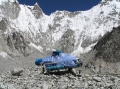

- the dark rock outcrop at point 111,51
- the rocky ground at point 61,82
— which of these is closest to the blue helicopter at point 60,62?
the rocky ground at point 61,82

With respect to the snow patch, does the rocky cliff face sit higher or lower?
lower

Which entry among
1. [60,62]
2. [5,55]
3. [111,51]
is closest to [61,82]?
[60,62]

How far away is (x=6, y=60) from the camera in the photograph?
166 metres

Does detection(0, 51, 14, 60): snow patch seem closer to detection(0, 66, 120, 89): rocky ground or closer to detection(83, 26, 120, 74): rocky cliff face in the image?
detection(83, 26, 120, 74): rocky cliff face

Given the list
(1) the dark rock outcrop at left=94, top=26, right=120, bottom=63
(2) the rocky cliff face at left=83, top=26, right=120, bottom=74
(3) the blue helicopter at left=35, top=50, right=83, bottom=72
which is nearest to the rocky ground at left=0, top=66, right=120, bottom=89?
(3) the blue helicopter at left=35, top=50, right=83, bottom=72

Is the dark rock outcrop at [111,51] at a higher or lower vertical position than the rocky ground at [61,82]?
higher

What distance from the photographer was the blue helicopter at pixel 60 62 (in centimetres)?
1934

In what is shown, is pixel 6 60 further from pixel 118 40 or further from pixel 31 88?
pixel 31 88

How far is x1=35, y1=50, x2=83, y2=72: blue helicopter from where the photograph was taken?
19.3m

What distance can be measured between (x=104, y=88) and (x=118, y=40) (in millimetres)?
72939

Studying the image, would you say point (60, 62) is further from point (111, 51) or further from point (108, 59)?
point (111, 51)

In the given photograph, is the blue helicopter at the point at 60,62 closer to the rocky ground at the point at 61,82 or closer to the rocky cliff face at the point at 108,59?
the rocky ground at the point at 61,82

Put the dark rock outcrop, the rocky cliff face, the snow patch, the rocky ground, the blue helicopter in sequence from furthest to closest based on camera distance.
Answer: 1. the snow patch
2. the dark rock outcrop
3. the rocky cliff face
4. the blue helicopter
5. the rocky ground

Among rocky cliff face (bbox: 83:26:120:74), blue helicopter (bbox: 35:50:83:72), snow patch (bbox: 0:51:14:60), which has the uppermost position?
snow patch (bbox: 0:51:14:60)
